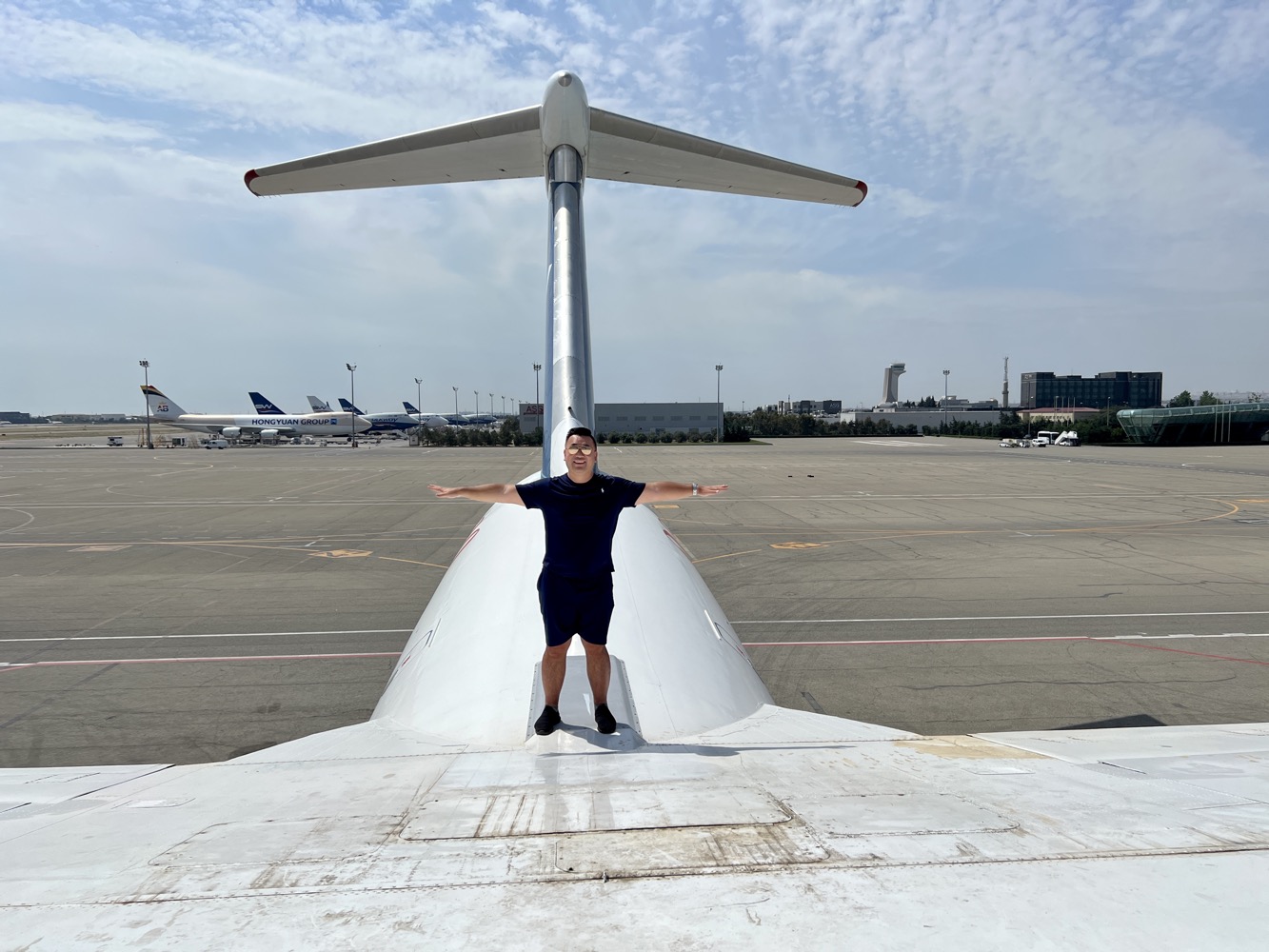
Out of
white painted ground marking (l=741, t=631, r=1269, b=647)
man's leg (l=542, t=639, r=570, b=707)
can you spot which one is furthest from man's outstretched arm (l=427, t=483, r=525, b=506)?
white painted ground marking (l=741, t=631, r=1269, b=647)

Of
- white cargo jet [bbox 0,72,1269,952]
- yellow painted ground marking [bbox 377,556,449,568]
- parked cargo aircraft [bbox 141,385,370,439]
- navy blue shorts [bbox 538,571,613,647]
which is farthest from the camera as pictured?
parked cargo aircraft [bbox 141,385,370,439]

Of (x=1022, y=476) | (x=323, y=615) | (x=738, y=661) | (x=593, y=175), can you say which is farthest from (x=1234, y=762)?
(x=1022, y=476)

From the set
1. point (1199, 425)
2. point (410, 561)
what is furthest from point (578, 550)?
point (1199, 425)

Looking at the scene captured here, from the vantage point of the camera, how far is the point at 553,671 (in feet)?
17.5

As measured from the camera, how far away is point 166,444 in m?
94.9

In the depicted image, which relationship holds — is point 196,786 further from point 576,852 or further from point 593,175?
point 593,175

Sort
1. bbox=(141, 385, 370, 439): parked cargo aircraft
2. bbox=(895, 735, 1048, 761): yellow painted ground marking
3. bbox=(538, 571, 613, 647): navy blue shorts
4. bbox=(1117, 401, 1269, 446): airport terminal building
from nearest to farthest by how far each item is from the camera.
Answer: bbox=(895, 735, 1048, 761): yellow painted ground marking < bbox=(538, 571, 613, 647): navy blue shorts < bbox=(1117, 401, 1269, 446): airport terminal building < bbox=(141, 385, 370, 439): parked cargo aircraft

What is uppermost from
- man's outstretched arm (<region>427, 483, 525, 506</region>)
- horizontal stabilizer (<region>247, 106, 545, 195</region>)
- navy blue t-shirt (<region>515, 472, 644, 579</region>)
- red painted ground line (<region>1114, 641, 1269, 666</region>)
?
horizontal stabilizer (<region>247, 106, 545, 195</region>)

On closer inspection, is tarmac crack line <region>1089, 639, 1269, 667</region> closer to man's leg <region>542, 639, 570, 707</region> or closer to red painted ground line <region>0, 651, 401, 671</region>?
man's leg <region>542, 639, 570, 707</region>

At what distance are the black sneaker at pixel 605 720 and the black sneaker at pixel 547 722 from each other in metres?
0.28

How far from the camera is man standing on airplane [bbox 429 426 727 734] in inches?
200

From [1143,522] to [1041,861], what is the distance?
101 feet

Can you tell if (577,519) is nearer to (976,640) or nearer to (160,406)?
(976,640)

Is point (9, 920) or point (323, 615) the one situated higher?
point (9, 920)
